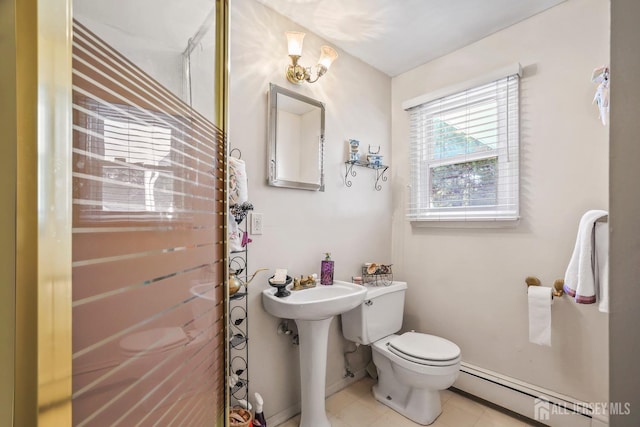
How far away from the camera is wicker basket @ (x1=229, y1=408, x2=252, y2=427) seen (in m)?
1.34

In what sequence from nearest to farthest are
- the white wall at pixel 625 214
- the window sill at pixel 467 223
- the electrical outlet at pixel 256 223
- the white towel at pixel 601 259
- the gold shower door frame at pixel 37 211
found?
1. the gold shower door frame at pixel 37 211
2. the white wall at pixel 625 214
3. the white towel at pixel 601 259
4. the electrical outlet at pixel 256 223
5. the window sill at pixel 467 223

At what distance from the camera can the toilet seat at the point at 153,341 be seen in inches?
20.6

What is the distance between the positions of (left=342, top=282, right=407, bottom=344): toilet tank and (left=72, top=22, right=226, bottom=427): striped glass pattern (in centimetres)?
123

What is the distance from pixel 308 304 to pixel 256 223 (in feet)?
1.78

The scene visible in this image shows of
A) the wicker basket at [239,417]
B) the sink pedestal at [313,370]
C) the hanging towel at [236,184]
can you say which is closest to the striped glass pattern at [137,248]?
the hanging towel at [236,184]

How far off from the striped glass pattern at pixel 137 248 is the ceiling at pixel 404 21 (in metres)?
1.39

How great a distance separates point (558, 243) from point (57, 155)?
222 centimetres

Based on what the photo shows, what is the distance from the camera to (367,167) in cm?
233

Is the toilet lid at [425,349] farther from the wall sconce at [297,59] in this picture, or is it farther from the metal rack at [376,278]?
the wall sconce at [297,59]

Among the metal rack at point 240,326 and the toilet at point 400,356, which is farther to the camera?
the toilet at point 400,356

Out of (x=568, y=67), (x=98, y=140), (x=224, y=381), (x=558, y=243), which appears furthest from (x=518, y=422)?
(x=98, y=140)

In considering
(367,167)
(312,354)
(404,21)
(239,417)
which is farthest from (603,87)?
(239,417)

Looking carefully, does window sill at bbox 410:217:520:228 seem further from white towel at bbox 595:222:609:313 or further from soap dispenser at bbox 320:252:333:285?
soap dispenser at bbox 320:252:333:285

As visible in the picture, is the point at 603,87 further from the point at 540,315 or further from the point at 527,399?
the point at 527,399
